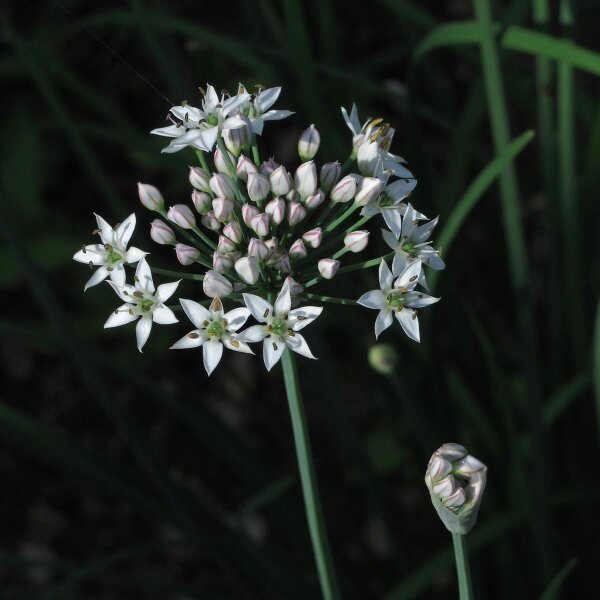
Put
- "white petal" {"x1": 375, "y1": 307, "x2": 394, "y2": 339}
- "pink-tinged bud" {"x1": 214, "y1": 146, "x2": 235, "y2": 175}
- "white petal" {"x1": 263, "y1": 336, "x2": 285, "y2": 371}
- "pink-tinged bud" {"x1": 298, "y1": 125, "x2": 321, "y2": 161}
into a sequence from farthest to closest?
"pink-tinged bud" {"x1": 298, "y1": 125, "x2": 321, "y2": 161}, "pink-tinged bud" {"x1": 214, "y1": 146, "x2": 235, "y2": 175}, "white petal" {"x1": 375, "y1": 307, "x2": 394, "y2": 339}, "white petal" {"x1": 263, "y1": 336, "x2": 285, "y2": 371}

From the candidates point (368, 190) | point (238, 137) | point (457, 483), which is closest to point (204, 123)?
point (238, 137)

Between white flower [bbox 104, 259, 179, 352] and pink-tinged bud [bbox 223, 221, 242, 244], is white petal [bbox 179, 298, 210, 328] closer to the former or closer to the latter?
white flower [bbox 104, 259, 179, 352]

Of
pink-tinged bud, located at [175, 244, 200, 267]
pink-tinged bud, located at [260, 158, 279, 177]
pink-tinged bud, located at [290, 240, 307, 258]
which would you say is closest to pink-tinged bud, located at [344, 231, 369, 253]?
pink-tinged bud, located at [290, 240, 307, 258]

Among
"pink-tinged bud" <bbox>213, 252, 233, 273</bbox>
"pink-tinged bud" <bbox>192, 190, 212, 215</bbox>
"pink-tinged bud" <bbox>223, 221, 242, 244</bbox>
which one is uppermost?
"pink-tinged bud" <bbox>192, 190, 212, 215</bbox>

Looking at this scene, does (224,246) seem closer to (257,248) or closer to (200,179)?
(257,248)

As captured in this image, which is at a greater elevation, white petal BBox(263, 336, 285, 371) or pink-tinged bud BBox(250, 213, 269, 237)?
pink-tinged bud BBox(250, 213, 269, 237)

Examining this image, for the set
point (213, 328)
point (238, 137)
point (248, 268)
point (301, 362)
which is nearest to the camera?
point (248, 268)
